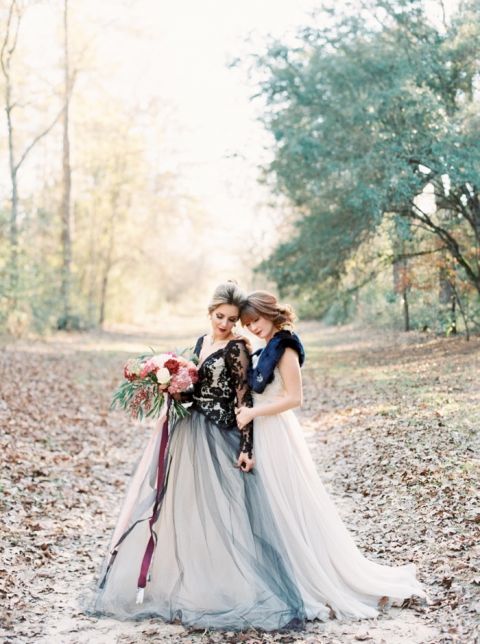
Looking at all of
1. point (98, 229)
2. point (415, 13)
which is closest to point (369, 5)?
point (415, 13)

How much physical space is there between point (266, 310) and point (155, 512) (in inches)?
59.8

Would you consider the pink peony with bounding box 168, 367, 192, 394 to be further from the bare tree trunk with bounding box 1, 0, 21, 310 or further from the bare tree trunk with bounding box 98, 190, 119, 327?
the bare tree trunk with bounding box 98, 190, 119, 327

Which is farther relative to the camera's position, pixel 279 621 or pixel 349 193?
pixel 349 193

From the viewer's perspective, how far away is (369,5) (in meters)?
17.2

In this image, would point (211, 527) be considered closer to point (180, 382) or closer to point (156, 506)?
point (156, 506)

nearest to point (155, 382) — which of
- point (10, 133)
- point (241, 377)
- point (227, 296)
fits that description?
point (241, 377)

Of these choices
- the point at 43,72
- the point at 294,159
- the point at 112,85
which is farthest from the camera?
the point at 112,85

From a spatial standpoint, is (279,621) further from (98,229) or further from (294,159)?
(98,229)

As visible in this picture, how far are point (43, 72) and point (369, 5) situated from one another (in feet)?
39.9

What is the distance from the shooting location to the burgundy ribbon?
4809 mm

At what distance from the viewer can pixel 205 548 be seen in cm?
480

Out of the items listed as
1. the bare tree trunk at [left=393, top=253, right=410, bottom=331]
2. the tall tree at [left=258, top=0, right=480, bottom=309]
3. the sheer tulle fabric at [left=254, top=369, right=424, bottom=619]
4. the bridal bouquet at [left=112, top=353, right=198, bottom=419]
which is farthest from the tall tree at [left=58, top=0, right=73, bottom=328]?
the sheer tulle fabric at [left=254, top=369, right=424, bottom=619]

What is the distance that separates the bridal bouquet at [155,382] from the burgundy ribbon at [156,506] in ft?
0.33

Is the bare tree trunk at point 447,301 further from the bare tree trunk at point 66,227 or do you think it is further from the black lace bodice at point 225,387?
the black lace bodice at point 225,387
